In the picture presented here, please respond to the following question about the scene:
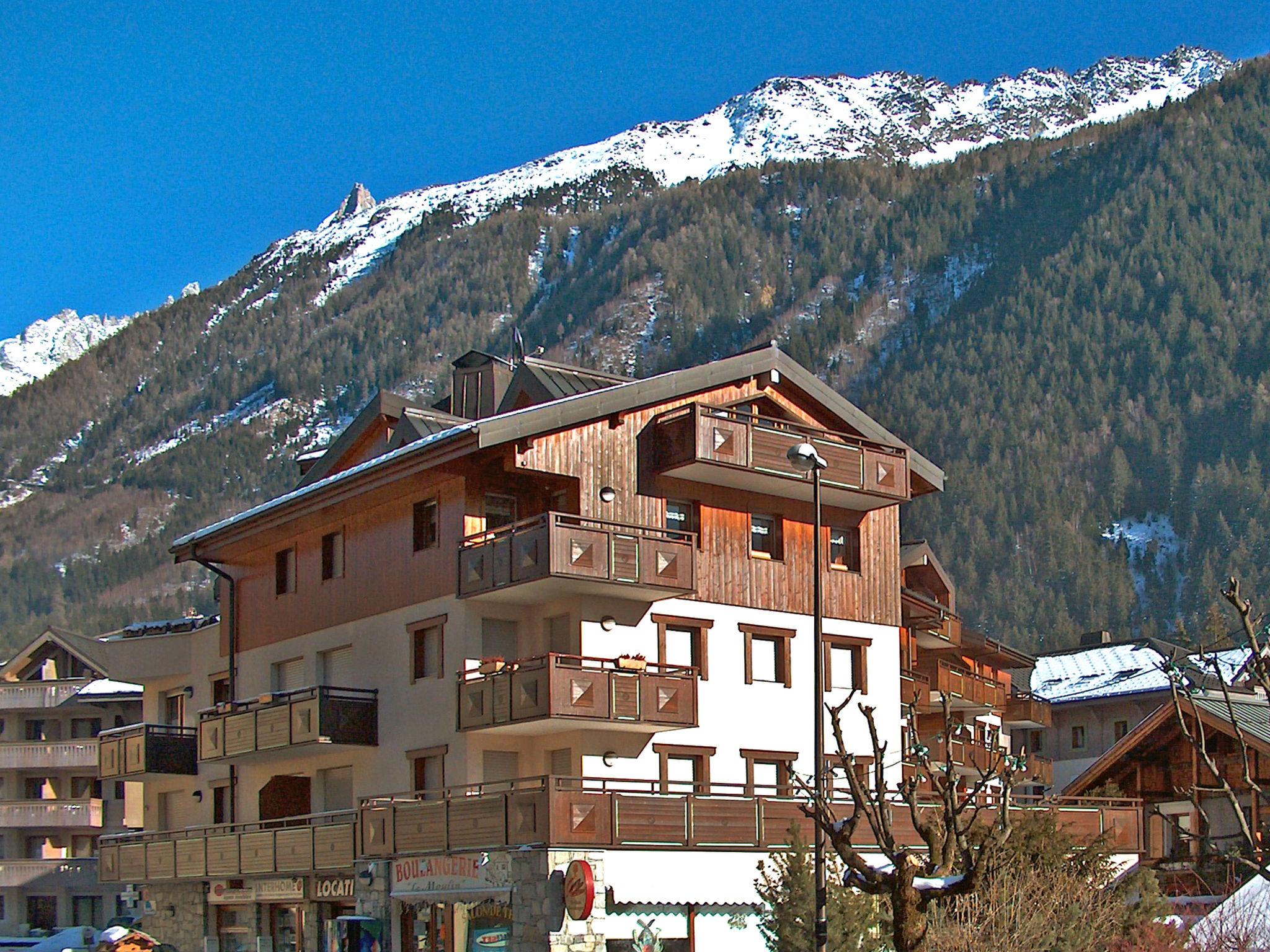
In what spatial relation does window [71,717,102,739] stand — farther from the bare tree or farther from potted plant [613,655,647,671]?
the bare tree

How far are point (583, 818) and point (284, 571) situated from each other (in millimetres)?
15732

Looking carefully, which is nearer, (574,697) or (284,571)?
(574,697)

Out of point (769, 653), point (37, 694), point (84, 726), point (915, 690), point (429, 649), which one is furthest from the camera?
point (84, 726)

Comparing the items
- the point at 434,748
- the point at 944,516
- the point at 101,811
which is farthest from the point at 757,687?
the point at 944,516

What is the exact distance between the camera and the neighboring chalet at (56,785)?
8044 cm

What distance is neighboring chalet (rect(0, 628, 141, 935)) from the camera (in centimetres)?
8044

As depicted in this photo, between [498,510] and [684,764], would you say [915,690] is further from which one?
[498,510]

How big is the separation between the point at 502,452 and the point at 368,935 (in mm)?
10445

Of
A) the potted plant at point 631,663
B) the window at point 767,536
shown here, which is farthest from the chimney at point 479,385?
the potted plant at point 631,663

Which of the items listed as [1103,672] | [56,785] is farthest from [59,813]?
[1103,672]

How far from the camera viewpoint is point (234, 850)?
44.5 metres

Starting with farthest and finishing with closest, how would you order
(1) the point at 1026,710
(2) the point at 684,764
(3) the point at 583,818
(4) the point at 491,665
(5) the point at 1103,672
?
(5) the point at 1103,672 < (1) the point at 1026,710 < (2) the point at 684,764 < (4) the point at 491,665 < (3) the point at 583,818

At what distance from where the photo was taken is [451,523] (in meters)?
41.0

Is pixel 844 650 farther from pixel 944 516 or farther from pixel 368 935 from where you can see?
pixel 944 516
